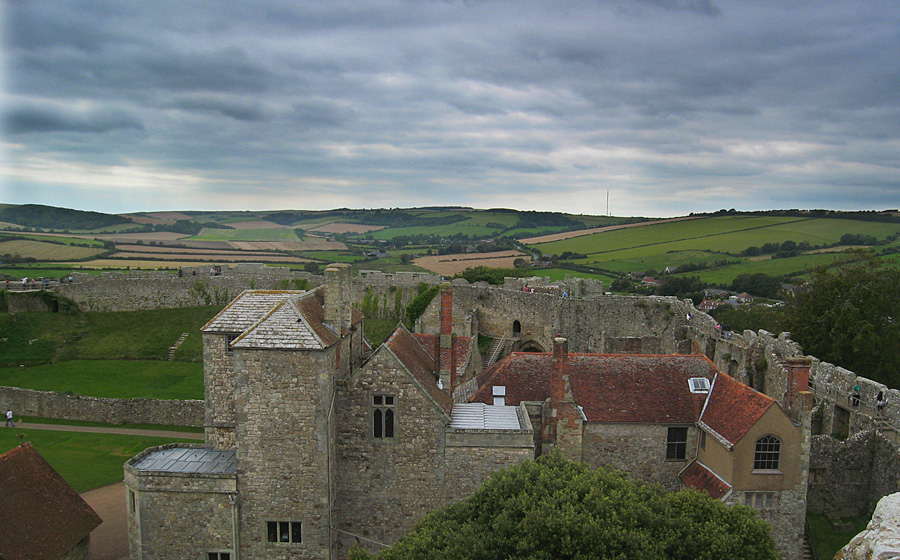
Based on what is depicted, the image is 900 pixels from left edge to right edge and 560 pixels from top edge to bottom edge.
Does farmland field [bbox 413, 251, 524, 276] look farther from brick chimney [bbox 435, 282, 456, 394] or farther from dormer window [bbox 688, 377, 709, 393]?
dormer window [bbox 688, 377, 709, 393]

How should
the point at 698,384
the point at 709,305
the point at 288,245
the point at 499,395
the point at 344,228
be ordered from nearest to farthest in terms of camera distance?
the point at 698,384 → the point at 499,395 → the point at 709,305 → the point at 288,245 → the point at 344,228

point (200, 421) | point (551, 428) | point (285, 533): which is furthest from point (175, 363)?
point (551, 428)

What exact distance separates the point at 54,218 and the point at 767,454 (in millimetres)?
129110

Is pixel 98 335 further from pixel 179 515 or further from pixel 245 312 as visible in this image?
pixel 179 515

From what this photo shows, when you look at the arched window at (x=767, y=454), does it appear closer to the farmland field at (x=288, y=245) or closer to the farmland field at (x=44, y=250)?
the farmland field at (x=44, y=250)

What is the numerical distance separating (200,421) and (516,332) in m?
19.0

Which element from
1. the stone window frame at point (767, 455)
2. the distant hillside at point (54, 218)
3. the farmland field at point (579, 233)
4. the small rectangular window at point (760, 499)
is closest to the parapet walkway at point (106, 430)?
the small rectangular window at point (760, 499)

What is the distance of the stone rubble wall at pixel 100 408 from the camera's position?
93.2ft

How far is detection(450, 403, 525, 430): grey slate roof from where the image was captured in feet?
56.0

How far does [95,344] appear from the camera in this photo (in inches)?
1468

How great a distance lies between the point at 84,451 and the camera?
25.2 metres

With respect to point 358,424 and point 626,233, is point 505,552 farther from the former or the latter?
point 626,233

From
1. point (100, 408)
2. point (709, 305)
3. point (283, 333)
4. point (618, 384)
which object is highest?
point (283, 333)

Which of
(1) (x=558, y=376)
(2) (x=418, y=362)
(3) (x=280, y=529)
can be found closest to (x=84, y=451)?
(3) (x=280, y=529)
